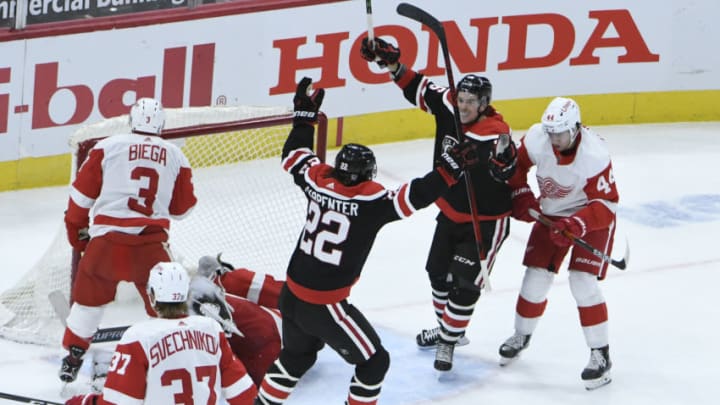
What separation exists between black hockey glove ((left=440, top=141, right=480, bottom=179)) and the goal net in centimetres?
141

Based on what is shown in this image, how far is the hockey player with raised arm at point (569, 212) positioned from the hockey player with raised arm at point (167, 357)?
1.89m

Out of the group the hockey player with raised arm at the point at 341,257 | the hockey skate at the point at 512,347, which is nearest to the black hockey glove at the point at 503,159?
the hockey player with raised arm at the point at 341,257

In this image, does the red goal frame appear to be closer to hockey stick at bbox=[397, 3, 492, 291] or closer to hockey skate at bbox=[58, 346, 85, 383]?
hockey skate at bbox=[58, 346, 85, 383]

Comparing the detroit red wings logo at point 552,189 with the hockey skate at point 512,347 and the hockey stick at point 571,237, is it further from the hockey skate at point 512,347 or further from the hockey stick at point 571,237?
the hockey skate at point 512,347

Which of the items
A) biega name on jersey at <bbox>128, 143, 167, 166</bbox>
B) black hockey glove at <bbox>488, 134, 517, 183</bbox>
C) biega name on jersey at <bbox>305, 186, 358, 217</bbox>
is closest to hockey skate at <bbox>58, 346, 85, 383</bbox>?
biega name on jersey at <bbox>128, 143, 167, 166</bbox>

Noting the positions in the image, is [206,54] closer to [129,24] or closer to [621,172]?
[129,24]

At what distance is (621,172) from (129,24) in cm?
301

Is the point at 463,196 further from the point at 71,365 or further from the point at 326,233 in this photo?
the point at 71,365

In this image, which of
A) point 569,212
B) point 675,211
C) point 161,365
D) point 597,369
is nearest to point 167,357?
point 161,365

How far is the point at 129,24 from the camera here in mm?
7445

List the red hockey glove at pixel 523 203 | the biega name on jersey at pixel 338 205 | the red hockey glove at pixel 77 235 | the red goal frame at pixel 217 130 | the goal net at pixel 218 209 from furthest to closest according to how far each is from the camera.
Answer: the goal net at pixel 218 209, the red goal frame at pixel 217 130, the red hockey glove at pixel 523 203, the red hockey glove at pixel 77 235, the biega name on jersey at pixel 338 205

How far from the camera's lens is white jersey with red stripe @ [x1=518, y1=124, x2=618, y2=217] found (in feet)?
17.3

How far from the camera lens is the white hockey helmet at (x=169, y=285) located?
→ 3801mm

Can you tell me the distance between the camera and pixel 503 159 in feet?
16.8
